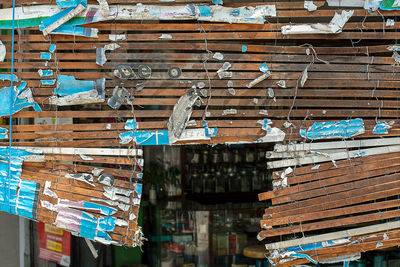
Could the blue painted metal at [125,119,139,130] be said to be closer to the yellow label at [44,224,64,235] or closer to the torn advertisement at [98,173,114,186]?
the torn advertisement at [98,173,114,186]

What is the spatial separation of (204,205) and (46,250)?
2.36 metres

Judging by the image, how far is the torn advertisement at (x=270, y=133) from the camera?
174 inches

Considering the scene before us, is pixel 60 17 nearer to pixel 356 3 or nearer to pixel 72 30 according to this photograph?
pixel 72 30

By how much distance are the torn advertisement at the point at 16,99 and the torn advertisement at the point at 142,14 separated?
526 mm

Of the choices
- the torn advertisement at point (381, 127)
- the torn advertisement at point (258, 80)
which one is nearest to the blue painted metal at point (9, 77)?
the torn advertisement at point (258, 80)

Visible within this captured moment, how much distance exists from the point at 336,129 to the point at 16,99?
9.08 feet

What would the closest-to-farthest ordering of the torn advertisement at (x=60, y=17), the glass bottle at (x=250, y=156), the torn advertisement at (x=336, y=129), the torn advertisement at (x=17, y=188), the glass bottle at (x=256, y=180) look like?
the torn advertisement at (x=60, y=17) < the torn advertisement at (x=17, y=188) < the torn advertisement at (x=336, y=129) < the glass bottle at (x=256, y=180) < the glass bottle at (x=250, y=156)

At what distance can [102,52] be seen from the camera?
4.32m

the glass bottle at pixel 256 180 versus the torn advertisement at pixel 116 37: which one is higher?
the torn advertisement at pixel 116 37

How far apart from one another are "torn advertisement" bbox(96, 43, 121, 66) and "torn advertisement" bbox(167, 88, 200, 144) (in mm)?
712

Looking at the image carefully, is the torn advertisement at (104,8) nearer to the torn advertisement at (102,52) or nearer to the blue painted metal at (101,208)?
the torn advertisement at (102,52)

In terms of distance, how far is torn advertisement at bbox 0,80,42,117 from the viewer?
434cm

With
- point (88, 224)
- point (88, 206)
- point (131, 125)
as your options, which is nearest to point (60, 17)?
point (131, 125)

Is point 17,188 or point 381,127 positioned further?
point 381,127
